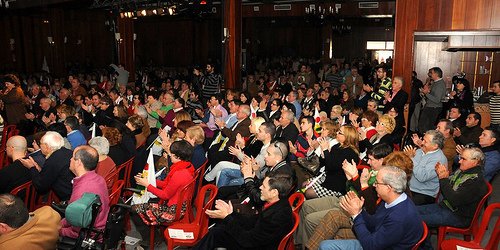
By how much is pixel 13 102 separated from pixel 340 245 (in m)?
6.81

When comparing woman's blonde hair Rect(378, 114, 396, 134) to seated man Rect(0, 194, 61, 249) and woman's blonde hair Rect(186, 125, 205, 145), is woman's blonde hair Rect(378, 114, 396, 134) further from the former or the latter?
seated man Rect(0, 194, 61, 249)

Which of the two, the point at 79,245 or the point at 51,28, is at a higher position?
the point at 51,28

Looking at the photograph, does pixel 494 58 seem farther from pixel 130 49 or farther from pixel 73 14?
pixel 73 14

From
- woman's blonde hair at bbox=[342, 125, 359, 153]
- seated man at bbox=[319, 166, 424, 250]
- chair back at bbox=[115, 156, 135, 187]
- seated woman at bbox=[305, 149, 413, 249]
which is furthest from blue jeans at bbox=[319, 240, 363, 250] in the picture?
chair back at bbox=[115, 156, 135, 187]

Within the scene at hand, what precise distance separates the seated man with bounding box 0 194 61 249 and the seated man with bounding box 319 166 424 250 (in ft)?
5.84

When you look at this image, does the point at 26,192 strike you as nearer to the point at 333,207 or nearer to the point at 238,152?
the point at 238,152

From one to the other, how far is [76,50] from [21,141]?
47.7 feet

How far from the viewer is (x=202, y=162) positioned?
4664 millimetres

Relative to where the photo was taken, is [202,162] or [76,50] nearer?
[202,162]

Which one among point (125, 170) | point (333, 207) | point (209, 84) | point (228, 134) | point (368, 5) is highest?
point (368, 5)

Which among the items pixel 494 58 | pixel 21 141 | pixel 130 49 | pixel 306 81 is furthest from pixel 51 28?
pixel 494 58

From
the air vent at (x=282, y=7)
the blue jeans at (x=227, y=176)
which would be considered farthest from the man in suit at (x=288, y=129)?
the air vent at (x=282, y=7)

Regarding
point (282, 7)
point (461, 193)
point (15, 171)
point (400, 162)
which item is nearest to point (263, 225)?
point (400, 162)

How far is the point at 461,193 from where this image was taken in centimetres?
361
